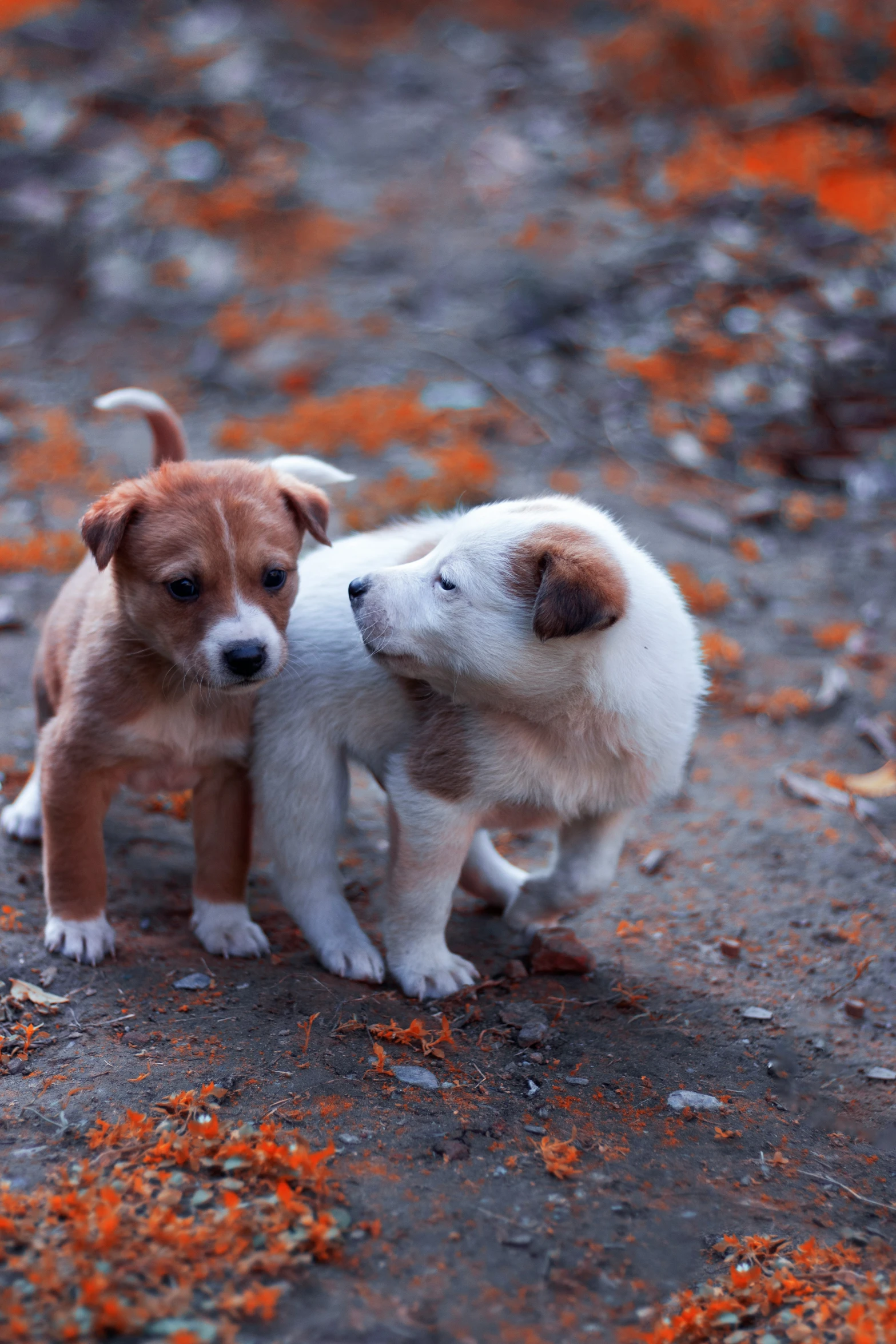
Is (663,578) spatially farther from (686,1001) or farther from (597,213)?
(597,213)

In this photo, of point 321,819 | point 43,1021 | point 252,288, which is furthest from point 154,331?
point 43,1021

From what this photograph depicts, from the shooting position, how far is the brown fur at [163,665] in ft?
→ 12.0

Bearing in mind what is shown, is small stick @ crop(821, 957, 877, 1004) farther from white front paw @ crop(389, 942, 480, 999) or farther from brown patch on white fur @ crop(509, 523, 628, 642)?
brown patch on white fur @ crop(509, 523, 628, 642)

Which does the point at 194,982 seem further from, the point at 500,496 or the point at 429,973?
the point at 500,496

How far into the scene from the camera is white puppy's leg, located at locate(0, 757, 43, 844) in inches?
182

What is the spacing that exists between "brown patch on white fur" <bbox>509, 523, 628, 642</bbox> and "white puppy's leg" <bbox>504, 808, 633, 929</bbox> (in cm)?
93

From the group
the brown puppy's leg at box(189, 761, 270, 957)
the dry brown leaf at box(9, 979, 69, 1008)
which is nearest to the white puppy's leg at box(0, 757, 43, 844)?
the brown puppy's leg at box(189, 761, 270, 957)

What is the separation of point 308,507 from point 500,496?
364cm

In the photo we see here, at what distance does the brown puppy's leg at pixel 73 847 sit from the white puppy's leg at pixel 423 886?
103cm

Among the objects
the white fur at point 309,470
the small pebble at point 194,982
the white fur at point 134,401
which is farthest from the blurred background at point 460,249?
the small pebble at point 194,982

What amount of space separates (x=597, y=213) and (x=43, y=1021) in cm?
1019

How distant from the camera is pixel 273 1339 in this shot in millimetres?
2330

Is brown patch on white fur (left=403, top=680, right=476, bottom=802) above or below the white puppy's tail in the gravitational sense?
below

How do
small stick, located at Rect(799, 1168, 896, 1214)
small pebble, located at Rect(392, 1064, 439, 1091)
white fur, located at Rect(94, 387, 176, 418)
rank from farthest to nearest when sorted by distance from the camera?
white fur, located at Rect(94, 387, 176, 418), small pebble, located at Rect(392, 1064, 439, 1091), small stick, located at Rect(799, 1168, 896, 1214)
